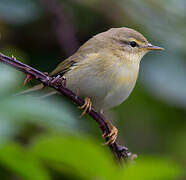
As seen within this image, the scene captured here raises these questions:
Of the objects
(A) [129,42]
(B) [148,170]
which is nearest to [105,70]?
(A) [129,42]

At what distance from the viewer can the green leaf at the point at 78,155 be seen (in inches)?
47.8

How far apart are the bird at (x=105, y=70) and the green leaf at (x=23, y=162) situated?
46.8 inches

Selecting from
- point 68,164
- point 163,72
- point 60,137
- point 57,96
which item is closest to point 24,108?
point 60,137

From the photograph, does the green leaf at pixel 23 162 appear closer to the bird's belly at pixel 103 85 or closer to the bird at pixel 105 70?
the bird at pixel 105 70

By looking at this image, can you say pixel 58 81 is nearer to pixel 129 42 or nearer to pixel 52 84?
pixel 52 84

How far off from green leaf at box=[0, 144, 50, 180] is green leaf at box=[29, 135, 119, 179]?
0.10 ft

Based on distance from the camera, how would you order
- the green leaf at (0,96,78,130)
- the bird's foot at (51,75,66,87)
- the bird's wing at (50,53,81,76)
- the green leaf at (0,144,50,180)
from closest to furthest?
the green leaf at (0,96,78,130) < the green leaf at (0,144,50,180) < the bird's foot at (51,75,66,87) < the bird's wing at (50,53,81,76)

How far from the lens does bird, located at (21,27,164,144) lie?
2.86 m

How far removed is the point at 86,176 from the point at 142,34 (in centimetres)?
248

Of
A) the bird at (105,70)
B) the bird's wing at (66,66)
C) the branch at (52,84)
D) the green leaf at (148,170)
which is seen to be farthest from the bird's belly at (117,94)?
the green leaf at (148,170)

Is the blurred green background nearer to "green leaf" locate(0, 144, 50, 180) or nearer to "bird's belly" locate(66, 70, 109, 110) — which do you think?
"bird's belly" locate(66, 70, 109, 110)

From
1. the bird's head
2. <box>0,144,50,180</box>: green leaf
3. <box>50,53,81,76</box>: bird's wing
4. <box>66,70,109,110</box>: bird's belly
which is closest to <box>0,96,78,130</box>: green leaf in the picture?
<box>0,144,50,180</box>: green leaf

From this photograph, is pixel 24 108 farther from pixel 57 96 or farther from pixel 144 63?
pixel 144 63

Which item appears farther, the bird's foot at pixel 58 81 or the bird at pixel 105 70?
the bird at pixel 105 70
